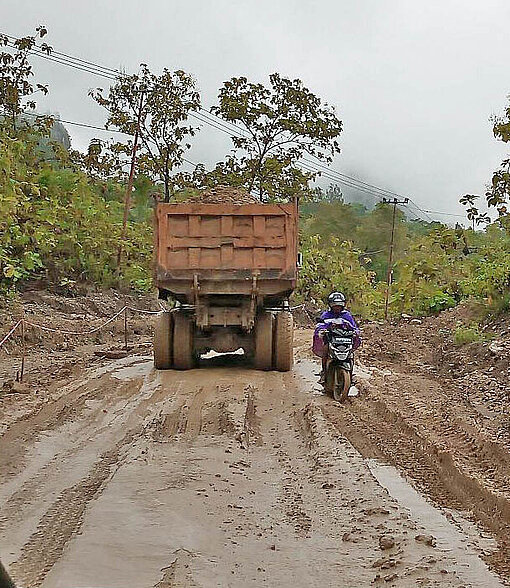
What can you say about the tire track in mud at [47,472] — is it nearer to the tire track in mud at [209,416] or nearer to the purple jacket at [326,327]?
the tire track in mud at [209,416]

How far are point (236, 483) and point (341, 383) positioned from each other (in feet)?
13.3

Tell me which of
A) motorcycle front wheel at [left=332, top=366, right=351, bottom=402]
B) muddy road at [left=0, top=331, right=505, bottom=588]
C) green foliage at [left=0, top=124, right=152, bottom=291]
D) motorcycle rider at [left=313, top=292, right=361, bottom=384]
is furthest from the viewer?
green foliage at [left=0, top=124, right=152, bottom=291]

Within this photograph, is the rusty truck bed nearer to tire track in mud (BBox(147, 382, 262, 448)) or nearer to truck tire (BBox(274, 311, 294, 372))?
truck tire (BBox(274, 311, 294, 372))

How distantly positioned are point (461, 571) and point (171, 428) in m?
4.26

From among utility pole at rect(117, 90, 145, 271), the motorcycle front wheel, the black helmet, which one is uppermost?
utility pole at rect(117, 90, 145, 271)

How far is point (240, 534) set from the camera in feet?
16.5

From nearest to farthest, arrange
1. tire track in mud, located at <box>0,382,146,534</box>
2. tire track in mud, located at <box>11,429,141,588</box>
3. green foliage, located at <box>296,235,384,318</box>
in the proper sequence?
tire track in mud, located at <box>11,429,141,588</box> → tire track in mud, located at <box>0,382,146,534</box> → green foliage, located at <box>296,235,384,318</box>

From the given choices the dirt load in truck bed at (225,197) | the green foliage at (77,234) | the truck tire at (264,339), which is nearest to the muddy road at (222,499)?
the truck tire at (264,339)

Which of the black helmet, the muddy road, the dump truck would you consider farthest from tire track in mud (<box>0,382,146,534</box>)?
the black helmet

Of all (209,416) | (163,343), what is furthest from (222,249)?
(209,416)

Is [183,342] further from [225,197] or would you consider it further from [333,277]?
[333,277]

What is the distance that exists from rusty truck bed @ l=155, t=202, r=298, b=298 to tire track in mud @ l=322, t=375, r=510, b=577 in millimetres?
2564

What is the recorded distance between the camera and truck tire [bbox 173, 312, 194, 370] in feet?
41.0

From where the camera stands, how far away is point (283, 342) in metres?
12.4
